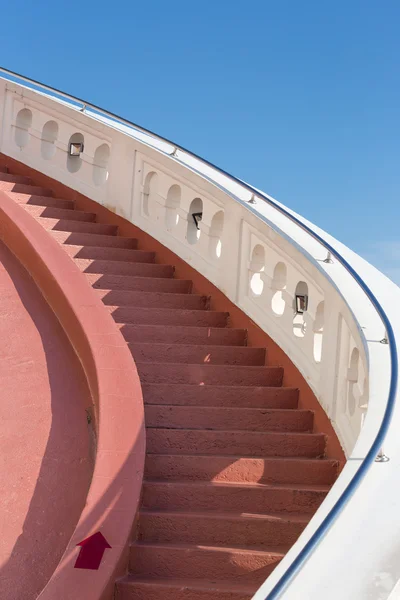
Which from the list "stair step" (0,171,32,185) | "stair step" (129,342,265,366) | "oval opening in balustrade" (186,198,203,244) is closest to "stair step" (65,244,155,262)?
"oval opening in balustrade" (186,198,203,244)

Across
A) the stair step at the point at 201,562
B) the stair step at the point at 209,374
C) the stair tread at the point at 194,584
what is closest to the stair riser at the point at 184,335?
the stair step at the point at 209,374

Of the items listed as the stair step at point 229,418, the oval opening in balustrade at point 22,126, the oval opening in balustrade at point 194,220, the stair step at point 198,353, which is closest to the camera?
the stair step at point 229,418

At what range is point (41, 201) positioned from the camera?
26.3 feet

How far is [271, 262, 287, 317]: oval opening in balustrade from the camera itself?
5.93 m

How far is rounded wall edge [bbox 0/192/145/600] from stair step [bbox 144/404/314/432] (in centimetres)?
41

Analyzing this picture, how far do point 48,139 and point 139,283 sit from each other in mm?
2428

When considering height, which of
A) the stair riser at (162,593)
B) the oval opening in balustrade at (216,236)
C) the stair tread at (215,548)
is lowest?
the stair riser at (162,593)

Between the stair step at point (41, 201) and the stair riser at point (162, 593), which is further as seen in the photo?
the stair step at point (41, 201)

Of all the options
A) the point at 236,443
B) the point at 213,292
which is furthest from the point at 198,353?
the point at 236,443

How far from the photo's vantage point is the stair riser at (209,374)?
19.4 ft

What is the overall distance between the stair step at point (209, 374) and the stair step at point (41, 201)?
267 cm

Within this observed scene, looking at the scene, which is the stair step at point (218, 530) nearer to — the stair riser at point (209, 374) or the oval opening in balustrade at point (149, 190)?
the stair riser at point (209, 374)

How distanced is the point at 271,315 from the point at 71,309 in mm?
1498

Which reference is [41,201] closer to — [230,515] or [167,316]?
[167,316]
